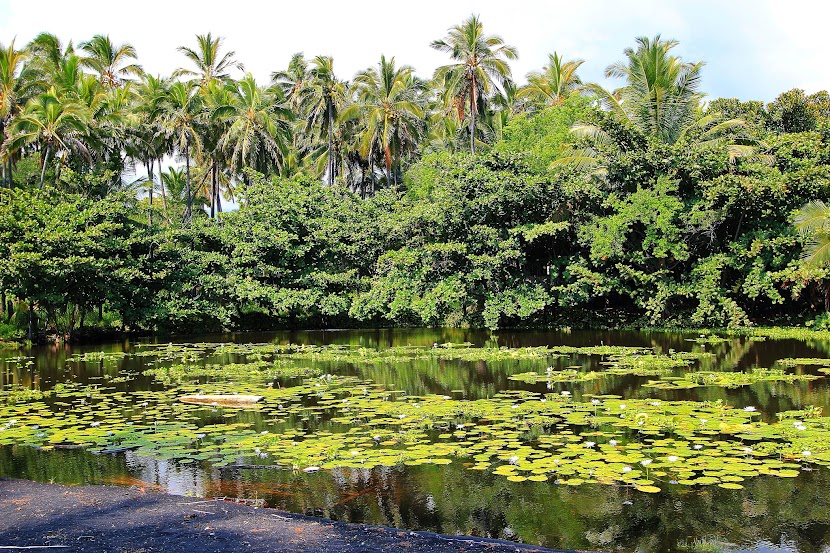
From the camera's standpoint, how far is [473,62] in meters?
36.2

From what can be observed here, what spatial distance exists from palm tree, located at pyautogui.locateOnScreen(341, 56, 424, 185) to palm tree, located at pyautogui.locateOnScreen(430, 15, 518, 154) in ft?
10.1

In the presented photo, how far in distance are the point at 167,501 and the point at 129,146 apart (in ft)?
114

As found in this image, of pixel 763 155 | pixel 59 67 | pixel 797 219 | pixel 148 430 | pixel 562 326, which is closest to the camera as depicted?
pixel 148 430

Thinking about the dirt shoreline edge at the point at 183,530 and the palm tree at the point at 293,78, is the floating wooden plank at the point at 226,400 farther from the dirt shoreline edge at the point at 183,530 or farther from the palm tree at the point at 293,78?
the palm tree at the point at 293,78

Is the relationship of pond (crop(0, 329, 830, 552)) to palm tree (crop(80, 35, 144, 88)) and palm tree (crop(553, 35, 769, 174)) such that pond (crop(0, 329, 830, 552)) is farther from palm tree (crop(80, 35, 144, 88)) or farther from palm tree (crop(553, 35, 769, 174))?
palm tree (crop(80, 35, 144, 88))

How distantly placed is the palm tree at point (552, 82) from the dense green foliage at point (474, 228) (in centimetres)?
399

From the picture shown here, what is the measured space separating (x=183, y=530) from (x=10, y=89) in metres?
29.4

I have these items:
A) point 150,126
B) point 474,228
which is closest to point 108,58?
point 150,126

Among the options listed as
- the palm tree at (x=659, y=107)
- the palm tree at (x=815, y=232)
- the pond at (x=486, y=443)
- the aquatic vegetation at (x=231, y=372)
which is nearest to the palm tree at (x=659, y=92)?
the palm tree at (x=659, y=107)

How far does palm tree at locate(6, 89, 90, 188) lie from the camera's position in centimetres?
2736

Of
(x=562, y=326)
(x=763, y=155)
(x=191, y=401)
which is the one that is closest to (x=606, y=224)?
(x=562, y=326)

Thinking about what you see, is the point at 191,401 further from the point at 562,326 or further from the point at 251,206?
the point at 251,206

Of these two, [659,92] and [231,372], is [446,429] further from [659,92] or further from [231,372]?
[659,92]

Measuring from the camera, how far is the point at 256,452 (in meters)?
8.40
